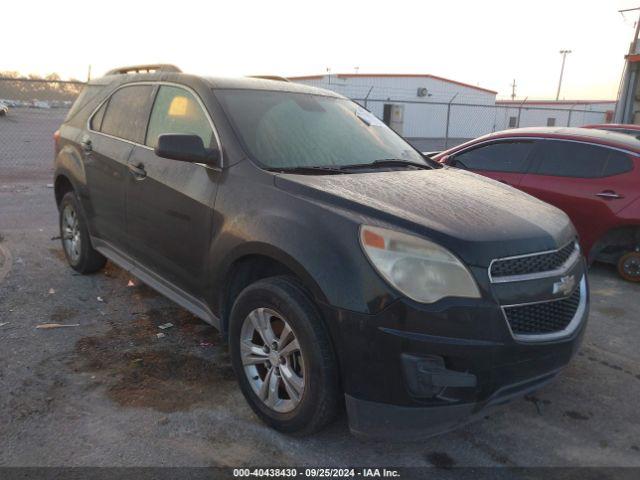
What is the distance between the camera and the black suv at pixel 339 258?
2.32 m

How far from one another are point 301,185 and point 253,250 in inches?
16.3

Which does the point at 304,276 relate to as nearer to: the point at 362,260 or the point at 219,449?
the point at 362,260

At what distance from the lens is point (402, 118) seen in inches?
1436

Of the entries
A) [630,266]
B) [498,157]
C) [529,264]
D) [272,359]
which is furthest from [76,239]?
[630,266]

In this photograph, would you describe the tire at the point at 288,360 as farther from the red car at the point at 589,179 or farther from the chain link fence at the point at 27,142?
the chain link fence at the point at 27,142

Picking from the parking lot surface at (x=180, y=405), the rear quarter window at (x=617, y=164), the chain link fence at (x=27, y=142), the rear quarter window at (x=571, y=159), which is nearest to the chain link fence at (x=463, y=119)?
the chain link fence at (x=27, y=142)

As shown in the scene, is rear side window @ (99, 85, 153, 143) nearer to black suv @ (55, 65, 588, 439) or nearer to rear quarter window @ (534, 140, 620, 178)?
black suv @ (55, 65, 588, 439)

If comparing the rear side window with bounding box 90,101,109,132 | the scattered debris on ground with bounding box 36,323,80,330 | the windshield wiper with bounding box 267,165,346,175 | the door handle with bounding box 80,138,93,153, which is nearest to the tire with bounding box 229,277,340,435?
the windshield wiper with bounding box 267,165,346,175

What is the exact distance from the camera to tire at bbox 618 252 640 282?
5.61m

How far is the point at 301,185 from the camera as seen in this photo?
2.77 meters

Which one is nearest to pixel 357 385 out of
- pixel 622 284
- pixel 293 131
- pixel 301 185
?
pixel 301 185

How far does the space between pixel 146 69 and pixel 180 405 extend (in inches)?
110

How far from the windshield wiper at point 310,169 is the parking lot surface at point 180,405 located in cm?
135

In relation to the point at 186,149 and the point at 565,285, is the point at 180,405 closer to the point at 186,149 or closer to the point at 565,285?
the point at 186,149
